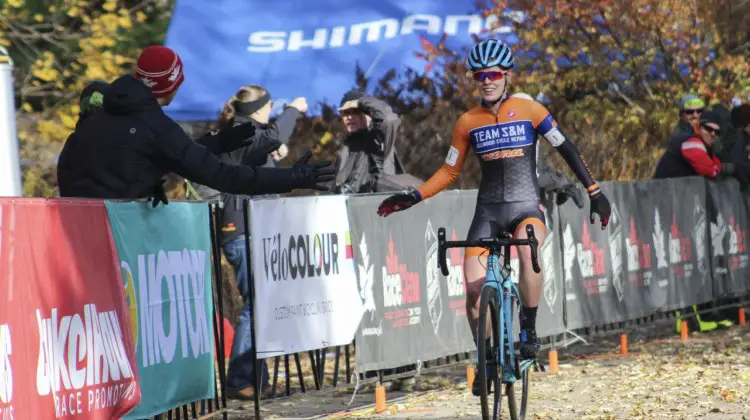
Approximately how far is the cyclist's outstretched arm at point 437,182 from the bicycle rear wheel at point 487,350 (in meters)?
0.81

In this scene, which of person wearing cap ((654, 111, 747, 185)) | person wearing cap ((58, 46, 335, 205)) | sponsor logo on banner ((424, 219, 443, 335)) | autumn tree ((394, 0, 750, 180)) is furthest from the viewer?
autumn tree ((394, 0, 750, 180))

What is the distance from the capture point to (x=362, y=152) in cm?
1238

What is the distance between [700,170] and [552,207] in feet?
12.7

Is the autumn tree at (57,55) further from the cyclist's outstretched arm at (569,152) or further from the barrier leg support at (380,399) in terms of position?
the cyclist's outstretched arm at (569,152)

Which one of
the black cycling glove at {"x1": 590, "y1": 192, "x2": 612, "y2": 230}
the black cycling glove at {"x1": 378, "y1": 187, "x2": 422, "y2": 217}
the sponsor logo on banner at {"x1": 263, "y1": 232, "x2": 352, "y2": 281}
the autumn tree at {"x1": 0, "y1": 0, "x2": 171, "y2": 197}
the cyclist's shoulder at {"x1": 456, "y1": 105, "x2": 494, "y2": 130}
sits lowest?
the sponsor logo on banner at {"x1": 263, "y1": 232, "x2": 352, "y2": 281}

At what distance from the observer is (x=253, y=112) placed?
1136cm

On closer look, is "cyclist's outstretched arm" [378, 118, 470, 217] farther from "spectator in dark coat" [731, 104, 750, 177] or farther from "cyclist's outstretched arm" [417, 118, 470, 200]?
"spectator in dark coat" [731, 104, 750, 177]

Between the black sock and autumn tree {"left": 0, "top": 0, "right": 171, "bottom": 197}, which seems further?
autumn tree {"left": 0, "top": 0, "right": 171, "bottom": 197}

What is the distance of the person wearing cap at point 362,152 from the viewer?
12.3 meters

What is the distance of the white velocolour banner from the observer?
9547 mm

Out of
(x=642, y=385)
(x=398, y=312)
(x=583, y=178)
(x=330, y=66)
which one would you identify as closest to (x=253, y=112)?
(x=398, y=312)

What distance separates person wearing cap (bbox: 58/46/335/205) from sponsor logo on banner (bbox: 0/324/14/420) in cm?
175

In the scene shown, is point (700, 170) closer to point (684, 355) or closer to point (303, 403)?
point (684, 355)

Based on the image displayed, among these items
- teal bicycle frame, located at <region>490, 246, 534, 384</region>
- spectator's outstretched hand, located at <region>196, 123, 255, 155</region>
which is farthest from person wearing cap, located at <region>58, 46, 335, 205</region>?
teal bicycle frame, located at <region>490, 246, 534, 384</region>
